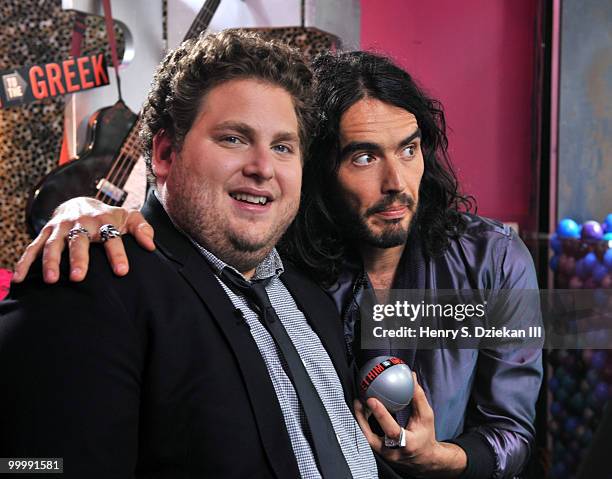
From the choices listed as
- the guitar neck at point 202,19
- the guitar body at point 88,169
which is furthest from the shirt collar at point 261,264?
the guitar neck at point 202,19

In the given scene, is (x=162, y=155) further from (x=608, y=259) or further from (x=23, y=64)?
(x=608, y=259)

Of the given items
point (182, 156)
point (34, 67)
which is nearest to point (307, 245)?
point (182, 156)

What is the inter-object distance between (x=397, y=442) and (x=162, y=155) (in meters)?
0.80

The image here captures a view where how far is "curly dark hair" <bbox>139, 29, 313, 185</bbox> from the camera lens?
5.24 ft

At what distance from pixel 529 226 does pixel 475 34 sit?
939 millimetres

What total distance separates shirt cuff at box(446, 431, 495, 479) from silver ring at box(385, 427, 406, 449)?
0.71 ft

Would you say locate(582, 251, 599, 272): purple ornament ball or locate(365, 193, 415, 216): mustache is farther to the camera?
locate(582, 251, 599, 272): purple ornament ball

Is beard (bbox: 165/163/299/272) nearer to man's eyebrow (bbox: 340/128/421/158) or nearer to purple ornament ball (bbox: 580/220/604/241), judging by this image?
man's eyebrow (bbox: 340/128/421/158)

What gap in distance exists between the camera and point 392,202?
6.32 ft

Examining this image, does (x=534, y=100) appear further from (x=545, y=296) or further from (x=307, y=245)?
(x=307, y=245)

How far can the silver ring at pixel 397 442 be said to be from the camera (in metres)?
1.67

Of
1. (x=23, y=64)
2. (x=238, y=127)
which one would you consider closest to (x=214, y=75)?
(x=238, y=127)

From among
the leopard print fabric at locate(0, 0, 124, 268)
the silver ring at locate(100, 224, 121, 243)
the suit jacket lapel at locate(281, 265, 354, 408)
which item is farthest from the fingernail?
the leopard print fabric at locate(0, 0, 124, 268)

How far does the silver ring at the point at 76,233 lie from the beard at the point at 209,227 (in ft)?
0.73
